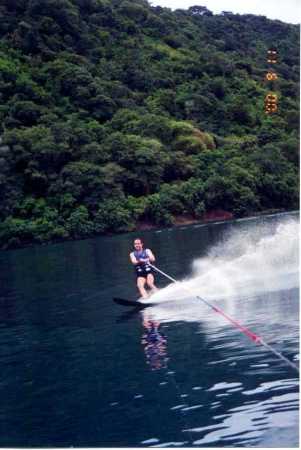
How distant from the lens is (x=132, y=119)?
269 ft

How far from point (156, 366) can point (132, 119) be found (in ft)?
237

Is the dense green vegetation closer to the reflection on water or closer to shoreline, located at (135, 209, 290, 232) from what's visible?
shoreline, located at (135, 209, 290, 232)

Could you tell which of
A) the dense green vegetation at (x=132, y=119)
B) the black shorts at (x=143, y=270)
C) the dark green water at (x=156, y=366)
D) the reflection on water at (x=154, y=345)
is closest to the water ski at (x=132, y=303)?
the dark green water at (x=156, y=366)

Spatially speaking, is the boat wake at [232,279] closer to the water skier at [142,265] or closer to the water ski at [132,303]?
the water ski at [132,303]

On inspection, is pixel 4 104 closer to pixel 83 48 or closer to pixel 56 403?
pixel 83 48

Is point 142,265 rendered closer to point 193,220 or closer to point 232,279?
point 232,279

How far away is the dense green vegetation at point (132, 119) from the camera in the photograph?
2650 inches

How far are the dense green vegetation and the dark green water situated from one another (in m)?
34.2

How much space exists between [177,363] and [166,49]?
322 ft

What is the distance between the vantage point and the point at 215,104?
8769cm

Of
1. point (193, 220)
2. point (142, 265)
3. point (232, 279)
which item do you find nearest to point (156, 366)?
point (142, 265)

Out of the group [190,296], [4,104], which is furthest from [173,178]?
[190,296]

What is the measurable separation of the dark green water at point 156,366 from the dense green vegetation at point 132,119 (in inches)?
1346

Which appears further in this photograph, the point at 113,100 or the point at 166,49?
the point at 166,49
